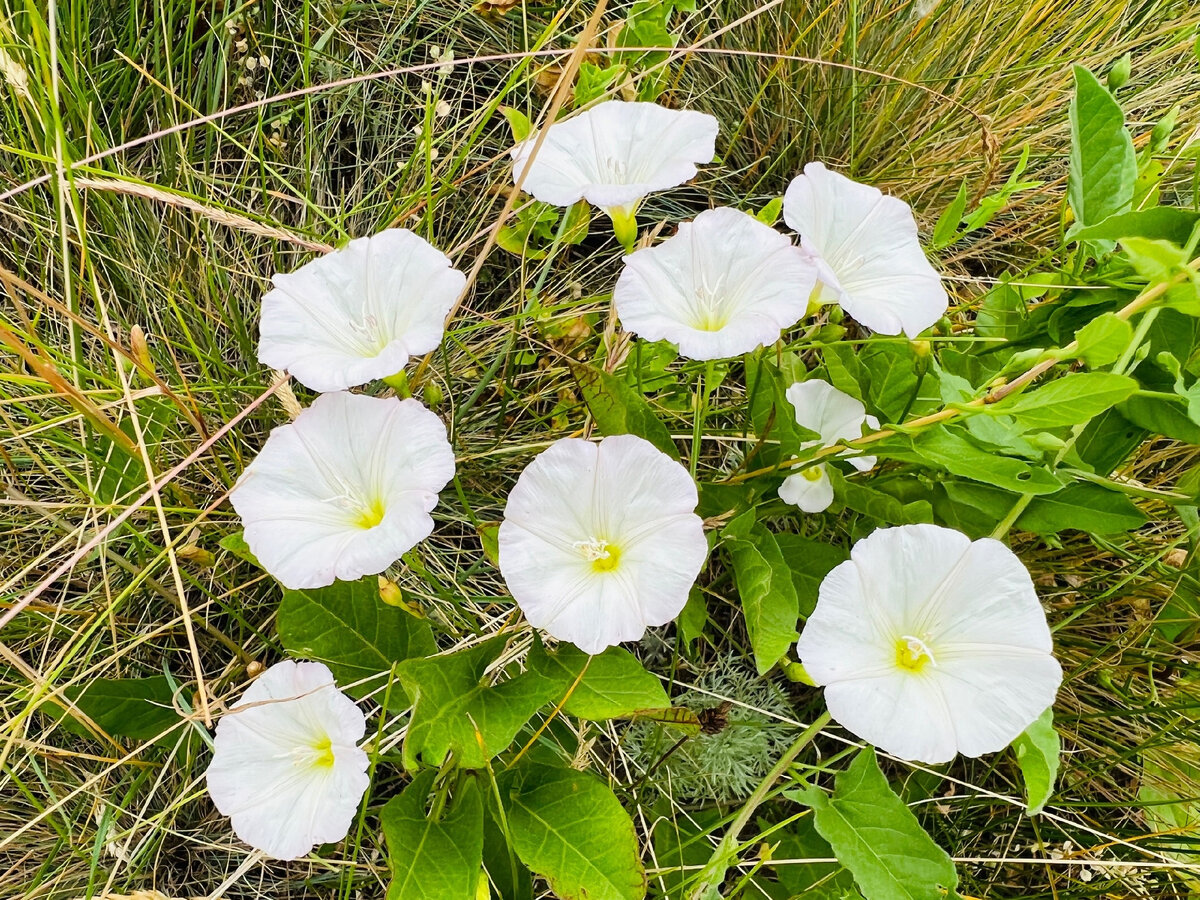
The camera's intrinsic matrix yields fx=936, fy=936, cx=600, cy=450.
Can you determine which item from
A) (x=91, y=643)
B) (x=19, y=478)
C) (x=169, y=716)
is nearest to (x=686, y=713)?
(x=169, y=716)

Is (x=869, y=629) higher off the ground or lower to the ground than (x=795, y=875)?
higher

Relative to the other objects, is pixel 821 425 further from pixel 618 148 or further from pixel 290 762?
pixel 290 762

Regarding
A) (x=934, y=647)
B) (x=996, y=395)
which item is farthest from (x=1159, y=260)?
(x=934, y=647)

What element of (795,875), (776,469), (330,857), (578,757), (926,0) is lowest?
(330,857)

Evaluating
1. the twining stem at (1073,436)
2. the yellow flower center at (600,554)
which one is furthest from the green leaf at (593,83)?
the twining stem at (1073,436)

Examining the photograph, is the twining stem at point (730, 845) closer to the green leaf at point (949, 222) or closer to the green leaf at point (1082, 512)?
the green leaf at point (1082, 512)

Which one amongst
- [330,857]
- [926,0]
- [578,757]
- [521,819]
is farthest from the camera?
[926,0]

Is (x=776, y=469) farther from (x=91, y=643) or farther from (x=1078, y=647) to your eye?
(x=91, y=643)
